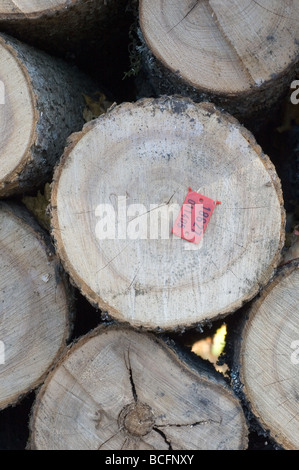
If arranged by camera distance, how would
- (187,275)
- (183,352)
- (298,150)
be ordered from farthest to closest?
1. (298,150)
2. (183,352)
3. (187,275)

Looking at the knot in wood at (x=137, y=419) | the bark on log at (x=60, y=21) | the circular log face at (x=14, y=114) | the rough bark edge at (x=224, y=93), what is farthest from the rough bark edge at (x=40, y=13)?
the knot in wood at (x=137, y=419)

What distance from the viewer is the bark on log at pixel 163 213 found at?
161 centimetres

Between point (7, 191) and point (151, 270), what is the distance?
0.64 m

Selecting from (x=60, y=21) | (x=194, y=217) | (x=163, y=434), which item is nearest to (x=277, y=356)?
(x=163, y=434)

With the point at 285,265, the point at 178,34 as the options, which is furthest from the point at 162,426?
the point at 178,34

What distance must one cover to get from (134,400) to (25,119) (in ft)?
3.32

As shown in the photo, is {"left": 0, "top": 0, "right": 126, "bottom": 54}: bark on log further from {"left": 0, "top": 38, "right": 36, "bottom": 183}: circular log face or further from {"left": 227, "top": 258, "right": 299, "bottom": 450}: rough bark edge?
{"left": 227, "top": 258, "right": 299, "bottom": 450}: rough bark edge

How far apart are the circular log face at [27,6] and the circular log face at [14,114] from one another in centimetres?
12

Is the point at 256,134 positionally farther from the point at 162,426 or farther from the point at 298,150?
the point at 162,426

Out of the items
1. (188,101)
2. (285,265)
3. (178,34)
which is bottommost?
(285,265)

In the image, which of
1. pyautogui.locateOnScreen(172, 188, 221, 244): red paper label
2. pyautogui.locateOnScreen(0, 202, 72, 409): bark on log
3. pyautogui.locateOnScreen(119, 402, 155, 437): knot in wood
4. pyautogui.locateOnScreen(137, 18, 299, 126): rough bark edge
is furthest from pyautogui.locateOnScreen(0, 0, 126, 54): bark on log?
pyautogui.locateOnScreen(119, 402, 155, 437): knot in wood

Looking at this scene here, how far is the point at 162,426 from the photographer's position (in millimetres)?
1729

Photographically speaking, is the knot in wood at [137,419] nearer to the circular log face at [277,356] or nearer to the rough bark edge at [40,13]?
the circular log face at [277,356]

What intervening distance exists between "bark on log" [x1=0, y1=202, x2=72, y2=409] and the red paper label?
1.68 ft
